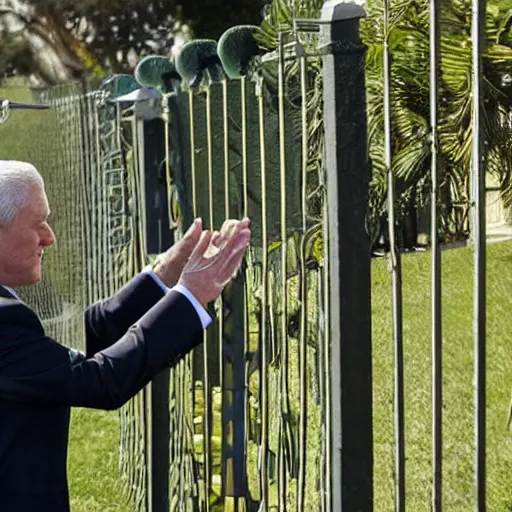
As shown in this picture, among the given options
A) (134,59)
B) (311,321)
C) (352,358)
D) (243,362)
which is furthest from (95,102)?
(134,59)

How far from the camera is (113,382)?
8.06ft

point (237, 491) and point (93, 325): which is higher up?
point (93, 325)

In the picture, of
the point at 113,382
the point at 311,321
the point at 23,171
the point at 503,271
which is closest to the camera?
the point at 113,382

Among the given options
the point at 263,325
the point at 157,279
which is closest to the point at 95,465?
the point at 263,325

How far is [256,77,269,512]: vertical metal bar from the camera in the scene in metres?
3.15

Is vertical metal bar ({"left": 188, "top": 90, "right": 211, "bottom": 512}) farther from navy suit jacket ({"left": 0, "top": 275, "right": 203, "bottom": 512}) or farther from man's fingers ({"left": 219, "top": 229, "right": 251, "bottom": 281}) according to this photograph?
navy suit jacket ({"left": 0, "top": 275, "right": 203, "bottom": 512})

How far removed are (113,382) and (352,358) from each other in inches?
23.7

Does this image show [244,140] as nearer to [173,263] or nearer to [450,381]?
[173,263]

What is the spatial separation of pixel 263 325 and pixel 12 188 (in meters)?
0.93

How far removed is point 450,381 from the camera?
4332 mm

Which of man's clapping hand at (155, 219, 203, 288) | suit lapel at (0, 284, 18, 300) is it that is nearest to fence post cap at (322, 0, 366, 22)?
man's clapping hand at (155, 219, 203, 288)

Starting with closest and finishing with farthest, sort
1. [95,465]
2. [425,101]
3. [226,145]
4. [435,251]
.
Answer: [435,251] → [425,101] → [226,145] → [95,465]

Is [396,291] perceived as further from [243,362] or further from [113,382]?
[243,362]

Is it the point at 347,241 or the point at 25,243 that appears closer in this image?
the point at 25,243
